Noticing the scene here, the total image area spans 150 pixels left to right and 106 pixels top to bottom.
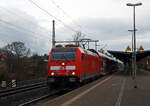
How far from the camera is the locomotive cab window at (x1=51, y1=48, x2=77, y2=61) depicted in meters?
14.1

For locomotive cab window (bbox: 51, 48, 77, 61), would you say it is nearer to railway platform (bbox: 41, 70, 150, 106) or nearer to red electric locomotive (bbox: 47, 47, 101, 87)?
red electric locomotive (bbox: 47, 47, 101, 87)

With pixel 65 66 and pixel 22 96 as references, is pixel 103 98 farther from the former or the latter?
pixel 22 96

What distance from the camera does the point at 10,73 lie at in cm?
2583

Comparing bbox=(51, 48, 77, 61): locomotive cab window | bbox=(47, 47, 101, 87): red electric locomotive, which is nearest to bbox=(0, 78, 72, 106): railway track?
bbox=(47, 47, 101, 87): red electric locomotive

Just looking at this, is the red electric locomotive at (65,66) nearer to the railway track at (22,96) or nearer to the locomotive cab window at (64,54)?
the locomotive cab window at (64,54)

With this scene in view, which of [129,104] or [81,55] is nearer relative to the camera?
[129,104]

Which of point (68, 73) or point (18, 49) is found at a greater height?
point (18, 49)

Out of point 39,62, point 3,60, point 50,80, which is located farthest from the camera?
point 39,62

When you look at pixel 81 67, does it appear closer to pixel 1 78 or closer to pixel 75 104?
pixel 75 104

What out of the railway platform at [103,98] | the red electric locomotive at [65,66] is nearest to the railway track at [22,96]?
the red electric locomotive at [65,66]

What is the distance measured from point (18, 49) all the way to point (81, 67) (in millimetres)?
29379

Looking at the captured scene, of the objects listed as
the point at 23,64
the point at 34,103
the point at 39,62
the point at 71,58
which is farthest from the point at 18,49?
the point at 34,103

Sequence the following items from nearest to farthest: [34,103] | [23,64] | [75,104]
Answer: [75,104], [34,103], [23,64]

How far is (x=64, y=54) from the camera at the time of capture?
14.2 meters
